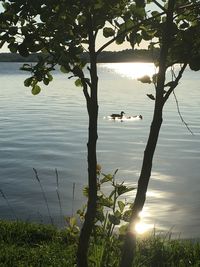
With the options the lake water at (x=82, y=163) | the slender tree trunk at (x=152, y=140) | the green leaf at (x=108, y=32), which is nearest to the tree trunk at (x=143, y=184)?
the slender tree trunk at (x=152, y=140)

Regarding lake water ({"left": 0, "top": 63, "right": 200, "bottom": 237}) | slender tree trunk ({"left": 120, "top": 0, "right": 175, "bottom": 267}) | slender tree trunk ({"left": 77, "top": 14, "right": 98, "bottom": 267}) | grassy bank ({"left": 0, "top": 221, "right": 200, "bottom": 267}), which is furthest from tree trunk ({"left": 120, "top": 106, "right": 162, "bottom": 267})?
lake water ({"left": 0, "top": 63, "right": 200, "bottom": 237})

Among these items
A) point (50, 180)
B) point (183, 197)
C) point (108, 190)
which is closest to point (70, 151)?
point (50, 180)

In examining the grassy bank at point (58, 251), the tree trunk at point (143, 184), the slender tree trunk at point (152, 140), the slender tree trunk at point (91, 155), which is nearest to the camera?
the slender tree trunk at point (152, 140)

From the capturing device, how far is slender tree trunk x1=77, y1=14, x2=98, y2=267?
5.27m

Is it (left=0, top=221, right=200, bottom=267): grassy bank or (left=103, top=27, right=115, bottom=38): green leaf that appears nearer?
(left=103, top=27, right=115, bottom=38): green leaf

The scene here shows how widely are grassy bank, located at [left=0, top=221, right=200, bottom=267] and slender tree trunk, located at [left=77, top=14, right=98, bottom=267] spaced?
3.42 feet

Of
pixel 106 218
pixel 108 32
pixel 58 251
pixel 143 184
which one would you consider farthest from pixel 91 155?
pixel 58 251

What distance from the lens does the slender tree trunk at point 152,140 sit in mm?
4961

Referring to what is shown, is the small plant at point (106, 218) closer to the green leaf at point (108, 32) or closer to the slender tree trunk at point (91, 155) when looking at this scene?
the slender tree trunk at point (91, 155)

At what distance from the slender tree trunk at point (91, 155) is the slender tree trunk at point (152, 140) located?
492 millimetres

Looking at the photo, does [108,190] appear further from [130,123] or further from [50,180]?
[130,123]

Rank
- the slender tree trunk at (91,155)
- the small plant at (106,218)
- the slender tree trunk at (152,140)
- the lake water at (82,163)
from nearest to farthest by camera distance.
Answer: the slender tree trunk at (152,140)
the slender tree trunk at (91,155)
the small plant at (106,218)
the lake water at (82,163)

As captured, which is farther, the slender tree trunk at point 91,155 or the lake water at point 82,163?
the lake water at point 82,163

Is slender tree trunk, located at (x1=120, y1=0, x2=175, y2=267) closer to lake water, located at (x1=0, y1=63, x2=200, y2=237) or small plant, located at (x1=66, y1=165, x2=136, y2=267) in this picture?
small plant, located at (x1=66, y1=165, x2=136, y2=267)
